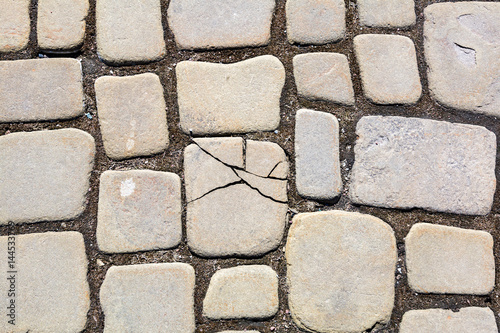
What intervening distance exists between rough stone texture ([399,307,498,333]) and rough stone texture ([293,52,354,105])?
0.76 meters

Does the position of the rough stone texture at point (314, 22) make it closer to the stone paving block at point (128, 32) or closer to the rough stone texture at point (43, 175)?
the stone paving block at point (128, 32)

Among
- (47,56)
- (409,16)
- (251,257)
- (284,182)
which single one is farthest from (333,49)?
(47,56)

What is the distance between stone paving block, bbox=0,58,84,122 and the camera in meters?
1.40

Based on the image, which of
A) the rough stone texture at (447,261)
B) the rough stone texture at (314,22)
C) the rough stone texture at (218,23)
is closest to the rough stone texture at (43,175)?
the rough stone texture at (218,23)

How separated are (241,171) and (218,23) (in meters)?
0.54

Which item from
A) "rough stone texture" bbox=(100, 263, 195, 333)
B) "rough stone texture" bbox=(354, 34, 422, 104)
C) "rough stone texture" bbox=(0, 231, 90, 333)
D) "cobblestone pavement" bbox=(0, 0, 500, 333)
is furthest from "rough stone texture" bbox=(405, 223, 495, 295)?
"rough stone texture" bbox=(0, 231, 90, 333)

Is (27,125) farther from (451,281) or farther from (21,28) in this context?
(451,281)

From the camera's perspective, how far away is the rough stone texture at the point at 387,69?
1465 mm

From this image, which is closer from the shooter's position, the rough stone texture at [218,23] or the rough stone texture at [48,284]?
the rough stone texture at [48,284]

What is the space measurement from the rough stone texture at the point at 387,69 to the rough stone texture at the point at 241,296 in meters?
0.75

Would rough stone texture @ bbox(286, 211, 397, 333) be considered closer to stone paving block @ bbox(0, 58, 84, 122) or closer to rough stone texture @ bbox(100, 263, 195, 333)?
rough stone texture @ bbox(100, 263, 195, 333)

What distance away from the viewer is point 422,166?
1435 mm

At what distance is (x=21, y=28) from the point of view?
1.44m

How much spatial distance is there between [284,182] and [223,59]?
1.60 ft
